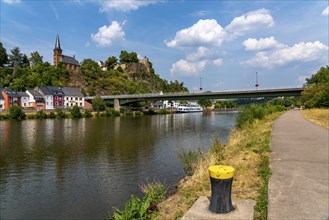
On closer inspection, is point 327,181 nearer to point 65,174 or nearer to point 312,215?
point 312,215

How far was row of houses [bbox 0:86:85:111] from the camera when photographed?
7644 cm

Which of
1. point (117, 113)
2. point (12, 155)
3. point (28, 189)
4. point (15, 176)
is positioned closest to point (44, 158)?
point (12, 155)

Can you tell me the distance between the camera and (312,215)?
512 centimetres

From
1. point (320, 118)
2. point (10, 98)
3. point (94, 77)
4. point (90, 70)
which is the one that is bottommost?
point (320, 118)

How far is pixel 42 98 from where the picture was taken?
276 feet

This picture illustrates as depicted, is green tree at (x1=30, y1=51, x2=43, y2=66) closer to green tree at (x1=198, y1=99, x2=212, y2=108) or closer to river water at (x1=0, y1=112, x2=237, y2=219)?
green tree at (x1=198, y1=99, x2=212, y2=108)

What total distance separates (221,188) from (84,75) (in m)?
123

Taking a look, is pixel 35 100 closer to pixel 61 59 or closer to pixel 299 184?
pixel 61 59

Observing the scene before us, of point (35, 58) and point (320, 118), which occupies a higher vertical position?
point (35, 58)

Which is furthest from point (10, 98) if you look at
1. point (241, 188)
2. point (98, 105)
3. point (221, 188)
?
point (221, 188)

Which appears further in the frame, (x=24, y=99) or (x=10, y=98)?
(x=24, y=99)

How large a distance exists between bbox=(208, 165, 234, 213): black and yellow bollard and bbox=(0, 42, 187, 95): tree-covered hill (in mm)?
96323

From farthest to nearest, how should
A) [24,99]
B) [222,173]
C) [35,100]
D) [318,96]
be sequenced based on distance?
1. [35,100]
2. [24,99]
3. [318,96]
4. [222,173]

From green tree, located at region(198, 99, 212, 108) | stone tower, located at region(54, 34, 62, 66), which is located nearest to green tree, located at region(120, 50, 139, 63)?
stone tower, located at region(54, 34, 62, 66)
